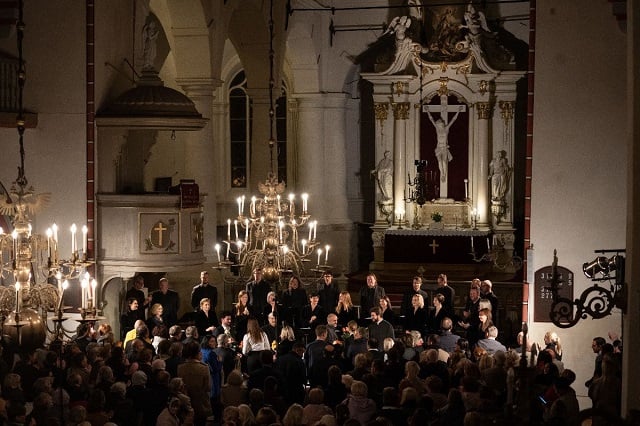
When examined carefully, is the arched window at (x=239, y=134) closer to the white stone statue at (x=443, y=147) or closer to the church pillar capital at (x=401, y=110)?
the church pillar capital at (x=401, y=110)

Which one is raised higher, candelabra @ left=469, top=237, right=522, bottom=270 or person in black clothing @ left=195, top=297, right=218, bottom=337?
candelabra @ left=469, top=237, right=522, bottom=270

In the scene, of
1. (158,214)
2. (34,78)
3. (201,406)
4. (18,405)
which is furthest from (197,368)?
(34,78)

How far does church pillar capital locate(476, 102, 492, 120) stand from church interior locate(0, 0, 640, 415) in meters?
0.03

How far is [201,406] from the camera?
43.3ft

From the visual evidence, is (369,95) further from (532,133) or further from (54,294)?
(54,294)

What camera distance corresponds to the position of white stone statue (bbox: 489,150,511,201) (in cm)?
2577

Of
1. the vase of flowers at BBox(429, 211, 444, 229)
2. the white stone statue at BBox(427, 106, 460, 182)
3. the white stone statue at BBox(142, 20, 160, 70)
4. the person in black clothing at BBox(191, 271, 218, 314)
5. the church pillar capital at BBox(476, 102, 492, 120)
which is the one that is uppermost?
the white stone statue at BBox(142, 20, 160, 70)

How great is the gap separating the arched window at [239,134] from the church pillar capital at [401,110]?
139 inches

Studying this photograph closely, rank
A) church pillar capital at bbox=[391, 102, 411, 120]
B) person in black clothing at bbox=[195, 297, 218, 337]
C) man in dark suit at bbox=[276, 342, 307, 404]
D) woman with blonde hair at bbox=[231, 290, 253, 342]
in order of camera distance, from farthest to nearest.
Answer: church pillar capital at bbox=[391, 102, 411, 120]
person in black clothing at bbox=[195, 297, 218, 337]
woman with blonde hair at bbox=[231, 290, 253, 342]
man in dark suit at bbox=[276, 342, 307, 404]

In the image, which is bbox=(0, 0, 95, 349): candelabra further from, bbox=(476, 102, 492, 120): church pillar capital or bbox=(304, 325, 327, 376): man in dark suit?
bbox=(476, 102, 492, 120): church pillar capital

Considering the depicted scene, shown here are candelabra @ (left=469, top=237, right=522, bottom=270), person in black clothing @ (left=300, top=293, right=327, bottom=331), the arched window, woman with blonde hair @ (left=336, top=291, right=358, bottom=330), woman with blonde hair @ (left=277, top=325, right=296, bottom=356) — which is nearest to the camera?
woman with blonde hair @ (left=277, top=325, right=296, bottom=356)

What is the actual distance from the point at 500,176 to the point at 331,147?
152 inches

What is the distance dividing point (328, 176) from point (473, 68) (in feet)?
13.2

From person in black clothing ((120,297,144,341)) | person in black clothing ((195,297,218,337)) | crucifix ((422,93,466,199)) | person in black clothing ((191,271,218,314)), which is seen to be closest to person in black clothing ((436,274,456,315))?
person in black clothing ((191,271,218,314))
